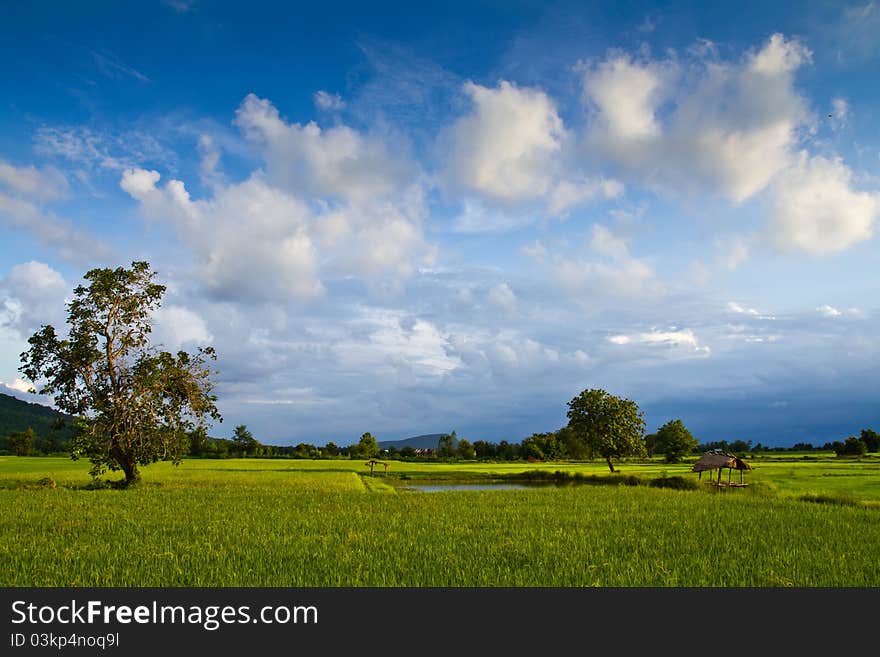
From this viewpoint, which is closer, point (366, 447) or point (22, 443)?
point (22, 443)

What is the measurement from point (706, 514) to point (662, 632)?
52.7ft

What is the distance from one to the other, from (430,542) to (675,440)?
86078mm

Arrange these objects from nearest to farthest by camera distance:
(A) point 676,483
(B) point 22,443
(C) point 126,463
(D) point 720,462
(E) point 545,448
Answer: (C) point 126,463 < (D) point 720,462 < (A) point 676,483 < (B) point 22,443 < (E) point 545,448

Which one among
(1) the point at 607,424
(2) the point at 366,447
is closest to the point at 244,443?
(2) the point at 366,447

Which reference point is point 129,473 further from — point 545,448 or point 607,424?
point 545,448

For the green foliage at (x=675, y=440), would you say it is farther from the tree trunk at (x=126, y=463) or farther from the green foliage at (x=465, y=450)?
the tree trunk at (x=126, y=463)

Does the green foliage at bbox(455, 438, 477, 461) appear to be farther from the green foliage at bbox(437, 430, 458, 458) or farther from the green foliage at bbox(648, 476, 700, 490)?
the green foliage at bbox(648, 476, 700, 490)

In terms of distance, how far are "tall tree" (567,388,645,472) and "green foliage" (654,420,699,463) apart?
3544cm

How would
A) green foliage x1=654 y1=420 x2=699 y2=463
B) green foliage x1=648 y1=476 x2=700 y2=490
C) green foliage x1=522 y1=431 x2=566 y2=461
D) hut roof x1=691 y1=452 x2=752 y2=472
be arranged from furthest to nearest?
green foliage x1=522 y1=431 x2=566 y2=461 < green foliage x1=654 y1=420 x2=699 y2=463 < green foliage x1=648 y1=476 x2=700 y2=490 < hut roof x1=691 y1=452 x2=752 y2=472

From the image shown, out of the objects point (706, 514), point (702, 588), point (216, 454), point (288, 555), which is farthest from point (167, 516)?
point (216, 454)

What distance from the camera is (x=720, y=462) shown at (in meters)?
39.1

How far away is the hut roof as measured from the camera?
3875cm

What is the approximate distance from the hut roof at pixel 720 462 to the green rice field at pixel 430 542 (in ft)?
41.4

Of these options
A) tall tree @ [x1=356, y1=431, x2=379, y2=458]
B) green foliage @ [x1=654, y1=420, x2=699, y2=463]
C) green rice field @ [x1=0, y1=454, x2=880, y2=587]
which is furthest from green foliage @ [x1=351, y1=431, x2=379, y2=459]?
green rice field @ [x1=0, y1=454, x2=880, y2=587]
